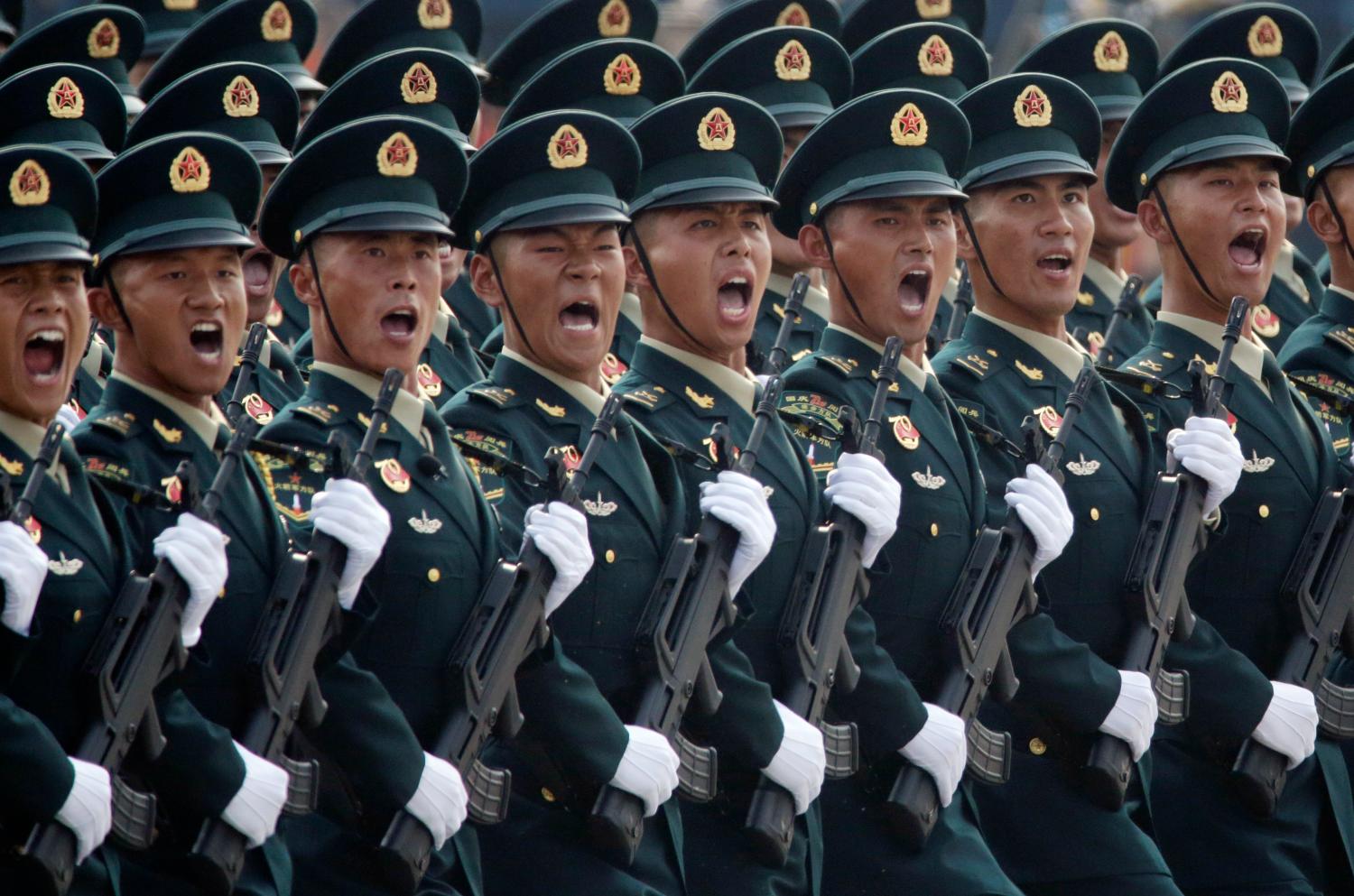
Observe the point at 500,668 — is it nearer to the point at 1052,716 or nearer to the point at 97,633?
the point at 97,633

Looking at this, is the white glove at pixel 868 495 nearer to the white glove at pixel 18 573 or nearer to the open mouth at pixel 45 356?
the open mouth at pixel 45 356

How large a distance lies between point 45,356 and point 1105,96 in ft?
19.2

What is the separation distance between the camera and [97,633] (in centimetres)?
809

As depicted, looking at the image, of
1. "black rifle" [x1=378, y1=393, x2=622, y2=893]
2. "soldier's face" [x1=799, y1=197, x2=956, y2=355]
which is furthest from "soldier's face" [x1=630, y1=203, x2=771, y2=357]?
"black rifle" [x1=378, y1=393, x2=622, y2=893]

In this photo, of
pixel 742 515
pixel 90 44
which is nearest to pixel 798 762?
pixel 742 515

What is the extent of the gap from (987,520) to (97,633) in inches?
126

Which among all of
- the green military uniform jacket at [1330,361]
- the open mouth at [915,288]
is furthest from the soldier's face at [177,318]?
the green military uniform jacket at [1330,361]

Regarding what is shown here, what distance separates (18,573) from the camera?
25.2ft

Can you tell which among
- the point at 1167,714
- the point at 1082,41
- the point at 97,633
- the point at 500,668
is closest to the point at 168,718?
the point at 97,633

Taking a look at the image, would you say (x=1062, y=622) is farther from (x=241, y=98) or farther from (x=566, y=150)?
(x=241, y=98)

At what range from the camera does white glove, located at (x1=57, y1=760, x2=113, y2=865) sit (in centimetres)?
778

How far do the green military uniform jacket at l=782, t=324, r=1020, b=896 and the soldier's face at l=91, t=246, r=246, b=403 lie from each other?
1.99 m

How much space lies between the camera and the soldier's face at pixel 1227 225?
10.8m

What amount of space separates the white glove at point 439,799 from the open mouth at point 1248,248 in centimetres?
377
